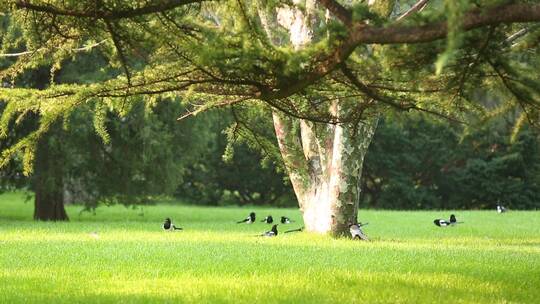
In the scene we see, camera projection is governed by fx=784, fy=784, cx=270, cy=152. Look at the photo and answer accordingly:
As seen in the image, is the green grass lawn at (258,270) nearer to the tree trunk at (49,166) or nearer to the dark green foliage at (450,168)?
the tree trunk at (49,166)

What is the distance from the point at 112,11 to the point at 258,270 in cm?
442

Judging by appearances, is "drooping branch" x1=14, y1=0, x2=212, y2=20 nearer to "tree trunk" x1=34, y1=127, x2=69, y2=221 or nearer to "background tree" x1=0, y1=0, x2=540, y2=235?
"background tree" x1=0, y1=0, x2=540, y2=235

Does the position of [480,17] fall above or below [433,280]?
above

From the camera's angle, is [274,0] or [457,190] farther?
[457,190]

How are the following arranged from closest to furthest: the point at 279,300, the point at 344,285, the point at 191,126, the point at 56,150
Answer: the point at 279,300 < the point at 344,285 < the point at 56,150 < the point at 191,126

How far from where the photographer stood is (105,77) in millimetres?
20281

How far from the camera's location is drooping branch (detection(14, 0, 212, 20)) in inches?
232

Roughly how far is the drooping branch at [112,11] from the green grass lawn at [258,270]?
103 inches

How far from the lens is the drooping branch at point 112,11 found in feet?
19.3

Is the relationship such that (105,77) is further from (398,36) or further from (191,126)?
(398,36)

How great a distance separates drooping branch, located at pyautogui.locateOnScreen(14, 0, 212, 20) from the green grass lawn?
2607 millimetres

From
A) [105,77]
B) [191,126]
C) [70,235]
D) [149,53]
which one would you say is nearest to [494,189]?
[191,126]

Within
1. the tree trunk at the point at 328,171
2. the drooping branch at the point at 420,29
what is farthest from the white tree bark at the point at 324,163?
the drooping branch at the point at 420,29

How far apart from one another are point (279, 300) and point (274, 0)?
270 centimetres
